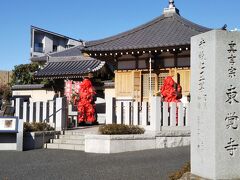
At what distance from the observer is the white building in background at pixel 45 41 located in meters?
57.8

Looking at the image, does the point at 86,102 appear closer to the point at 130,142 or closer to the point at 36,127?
the point at 36,127

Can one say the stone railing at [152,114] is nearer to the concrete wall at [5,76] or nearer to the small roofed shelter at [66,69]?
the small roofed shelter at [66,69]

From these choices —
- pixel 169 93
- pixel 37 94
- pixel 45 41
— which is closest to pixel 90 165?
pixel 169 93

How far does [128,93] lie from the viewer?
63.6ft

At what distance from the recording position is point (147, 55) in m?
18.6

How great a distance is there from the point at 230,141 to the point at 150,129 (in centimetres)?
658

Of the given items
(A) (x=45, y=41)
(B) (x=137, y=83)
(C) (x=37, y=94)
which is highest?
(A) (x=45, y=41)

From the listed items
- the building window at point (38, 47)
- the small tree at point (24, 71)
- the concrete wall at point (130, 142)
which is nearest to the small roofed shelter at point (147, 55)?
the concrete wall at point (130, 142)

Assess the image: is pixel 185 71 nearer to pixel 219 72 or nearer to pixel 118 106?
pixel 118 106

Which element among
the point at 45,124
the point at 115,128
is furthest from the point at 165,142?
the point at 45,124

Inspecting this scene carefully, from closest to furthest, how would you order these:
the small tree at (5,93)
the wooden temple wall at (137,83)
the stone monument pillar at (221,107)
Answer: the stone monument pillar at (221,107) < the wooden temple wall at (137,83) < the small tree at (5,93)

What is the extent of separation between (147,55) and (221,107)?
12.2 m

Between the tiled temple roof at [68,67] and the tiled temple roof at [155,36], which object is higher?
the tiled temple roof at [155,36]

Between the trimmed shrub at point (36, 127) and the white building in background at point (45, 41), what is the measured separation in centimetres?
4204
